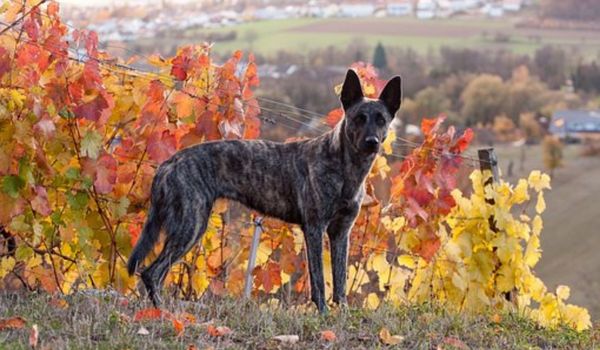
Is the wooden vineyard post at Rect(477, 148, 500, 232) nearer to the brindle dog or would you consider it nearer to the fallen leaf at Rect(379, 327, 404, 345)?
the brindle dog

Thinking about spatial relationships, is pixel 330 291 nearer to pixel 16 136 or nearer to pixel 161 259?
pixel 161 259

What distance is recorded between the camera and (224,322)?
6508 millimetres

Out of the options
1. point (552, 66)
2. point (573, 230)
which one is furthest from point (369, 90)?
point (552, 66)

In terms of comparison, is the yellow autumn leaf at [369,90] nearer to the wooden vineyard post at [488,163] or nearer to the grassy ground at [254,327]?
the wooden vineyard post at [488,163]

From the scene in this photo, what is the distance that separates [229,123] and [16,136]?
5.96 ft

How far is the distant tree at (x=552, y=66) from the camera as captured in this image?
114m

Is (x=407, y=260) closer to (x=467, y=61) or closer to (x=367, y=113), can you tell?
(x=367, y=113)

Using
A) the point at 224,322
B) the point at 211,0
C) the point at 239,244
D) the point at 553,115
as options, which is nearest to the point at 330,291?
the point at 239,244

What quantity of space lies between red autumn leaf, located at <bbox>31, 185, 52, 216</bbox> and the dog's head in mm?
2068

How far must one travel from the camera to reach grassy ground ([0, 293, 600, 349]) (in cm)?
578

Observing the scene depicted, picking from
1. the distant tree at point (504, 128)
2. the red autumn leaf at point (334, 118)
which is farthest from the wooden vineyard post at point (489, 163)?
the distant tree at point (504, 128)

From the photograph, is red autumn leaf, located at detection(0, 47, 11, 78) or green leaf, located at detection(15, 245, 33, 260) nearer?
red autumn leaf, located at detection(0, 47, 11, 78)

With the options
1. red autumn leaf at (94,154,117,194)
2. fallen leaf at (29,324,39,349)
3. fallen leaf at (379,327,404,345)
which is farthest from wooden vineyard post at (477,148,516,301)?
fallen leaf at (29,324,39,349)

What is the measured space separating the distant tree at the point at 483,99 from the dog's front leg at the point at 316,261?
8482 cm
